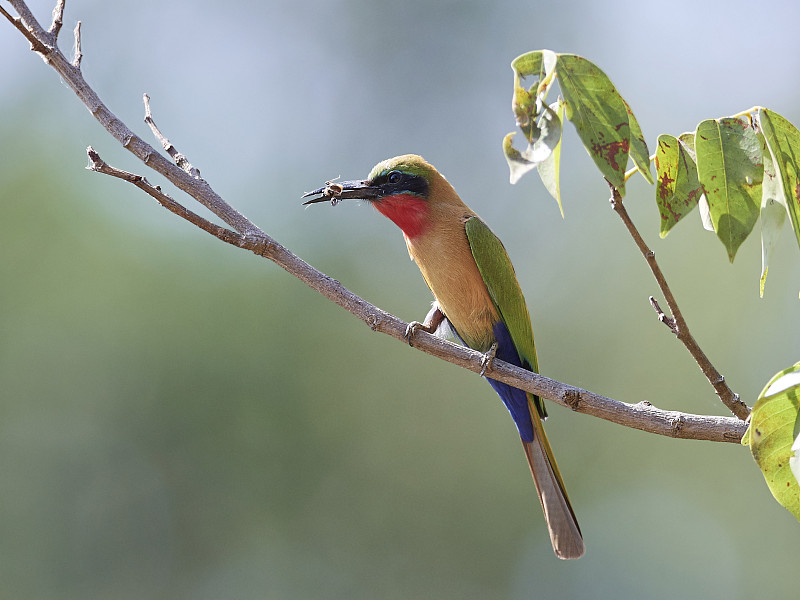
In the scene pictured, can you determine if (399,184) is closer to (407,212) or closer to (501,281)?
(407,212)

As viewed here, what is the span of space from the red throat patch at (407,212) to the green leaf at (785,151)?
1826mm

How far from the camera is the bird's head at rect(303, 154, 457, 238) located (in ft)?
10.6

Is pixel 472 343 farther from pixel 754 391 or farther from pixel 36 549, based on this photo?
pixel 36 549

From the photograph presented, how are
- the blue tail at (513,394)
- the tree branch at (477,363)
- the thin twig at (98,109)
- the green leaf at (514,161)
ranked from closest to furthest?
the green leaf at (514,161) → the tree branch at (477,363) → the thin twig at (98,109) → the blue tail at (513,394)

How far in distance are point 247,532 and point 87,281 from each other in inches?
122

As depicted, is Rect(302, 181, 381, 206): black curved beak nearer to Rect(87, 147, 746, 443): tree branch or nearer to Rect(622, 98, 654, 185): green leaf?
Rect(87, 147, 746, 443): tree branch

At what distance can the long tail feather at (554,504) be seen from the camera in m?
2.74

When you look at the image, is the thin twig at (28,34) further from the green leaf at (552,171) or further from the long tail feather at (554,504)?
the long tail feather at (554,504)

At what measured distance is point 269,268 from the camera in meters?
8.68

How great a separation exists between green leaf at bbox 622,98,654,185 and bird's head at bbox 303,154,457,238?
1.73m

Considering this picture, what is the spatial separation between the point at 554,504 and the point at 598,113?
1698 mm

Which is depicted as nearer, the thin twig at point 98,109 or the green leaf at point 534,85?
the green leaf at point 534,85

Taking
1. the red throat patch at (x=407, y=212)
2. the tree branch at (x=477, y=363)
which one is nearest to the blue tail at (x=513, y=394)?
the red throat patch at (x=407, y=212)

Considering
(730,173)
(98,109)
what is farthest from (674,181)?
(98,109)
